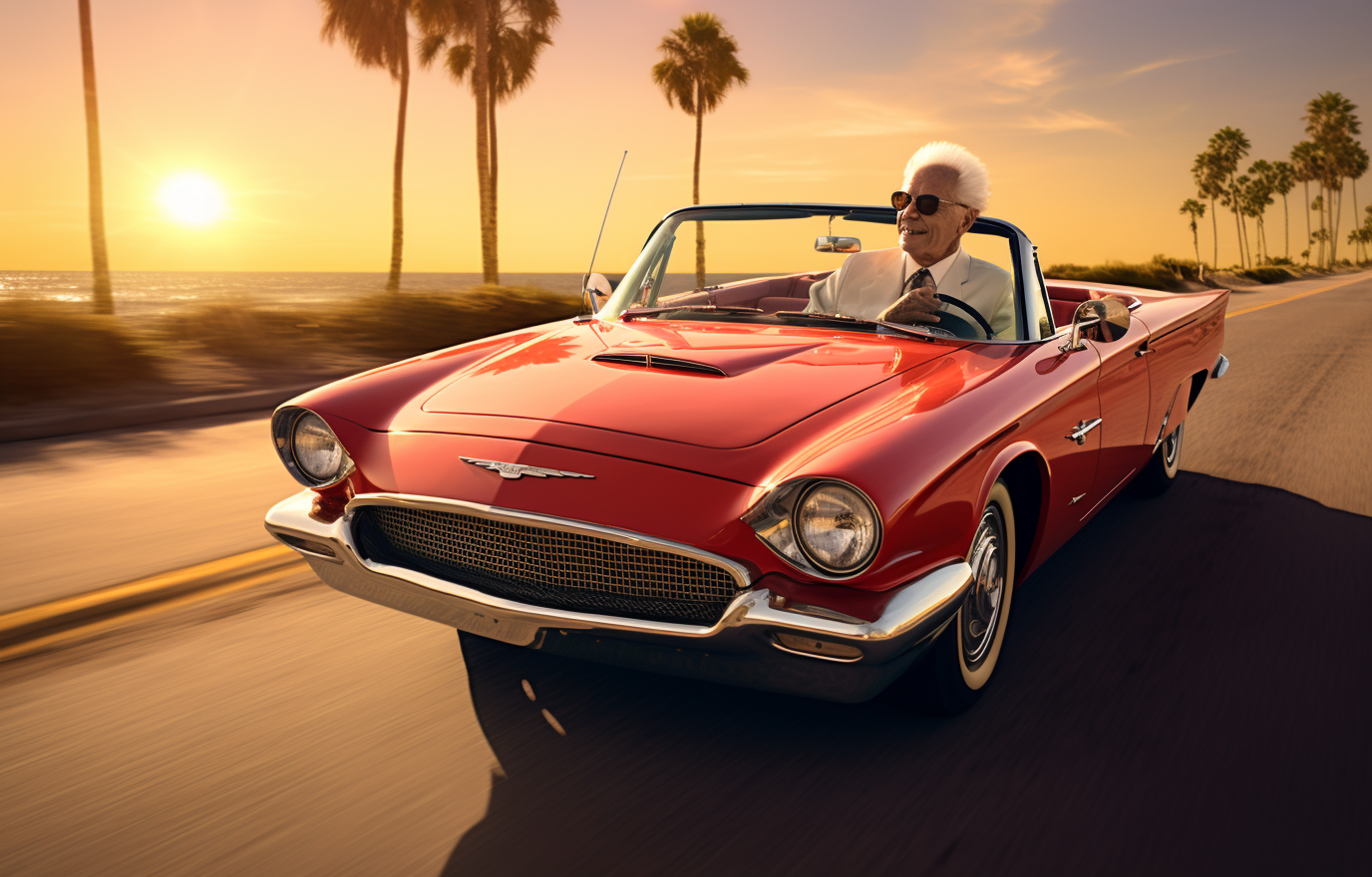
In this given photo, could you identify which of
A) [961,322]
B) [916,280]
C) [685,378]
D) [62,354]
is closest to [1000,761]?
[685,378]

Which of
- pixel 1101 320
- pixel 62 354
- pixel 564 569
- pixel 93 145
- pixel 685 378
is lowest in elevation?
pixel 564 569

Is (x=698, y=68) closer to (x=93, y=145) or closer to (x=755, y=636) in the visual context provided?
(x=93, y=145)

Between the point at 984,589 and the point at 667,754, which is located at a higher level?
the point at 984,589

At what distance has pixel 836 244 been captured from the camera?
4.18 metres

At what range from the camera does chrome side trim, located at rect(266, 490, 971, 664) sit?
229cm

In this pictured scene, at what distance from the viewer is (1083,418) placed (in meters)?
3.49

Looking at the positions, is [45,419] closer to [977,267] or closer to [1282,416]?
[977,267]

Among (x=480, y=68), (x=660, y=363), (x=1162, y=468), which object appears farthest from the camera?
(x=480, y=68)

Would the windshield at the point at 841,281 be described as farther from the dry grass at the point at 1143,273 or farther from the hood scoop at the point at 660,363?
the dry grass at the point at 1143,273

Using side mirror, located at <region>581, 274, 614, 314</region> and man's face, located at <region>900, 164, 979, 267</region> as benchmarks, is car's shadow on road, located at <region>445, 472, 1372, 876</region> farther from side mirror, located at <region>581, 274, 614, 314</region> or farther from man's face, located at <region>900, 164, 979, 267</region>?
side mirror, located at <region>581, 274, 614, 314</region>

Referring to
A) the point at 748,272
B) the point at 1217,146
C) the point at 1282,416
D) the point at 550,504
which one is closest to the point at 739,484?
the point at 550,504

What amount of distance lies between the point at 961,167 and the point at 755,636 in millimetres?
2357

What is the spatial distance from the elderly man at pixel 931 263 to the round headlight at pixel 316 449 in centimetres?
176

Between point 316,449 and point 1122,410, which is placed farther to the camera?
point 1122,410
